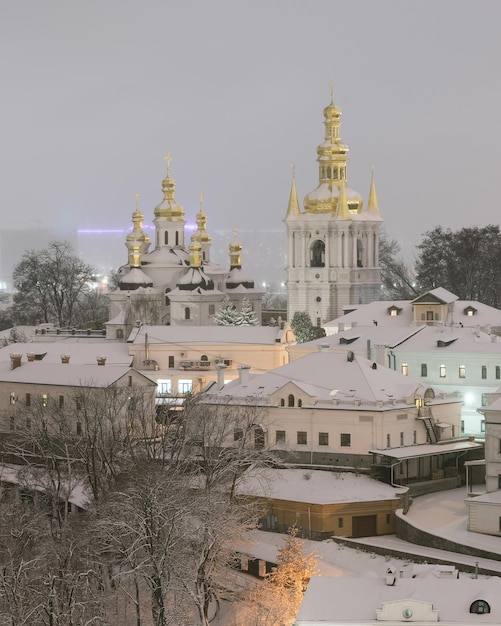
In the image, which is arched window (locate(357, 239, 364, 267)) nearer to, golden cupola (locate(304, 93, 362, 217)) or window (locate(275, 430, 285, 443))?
golden cupola (locate(304, 93, 362, 217))

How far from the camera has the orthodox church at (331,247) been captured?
94.4 meters

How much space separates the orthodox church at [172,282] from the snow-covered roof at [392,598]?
45.2 m

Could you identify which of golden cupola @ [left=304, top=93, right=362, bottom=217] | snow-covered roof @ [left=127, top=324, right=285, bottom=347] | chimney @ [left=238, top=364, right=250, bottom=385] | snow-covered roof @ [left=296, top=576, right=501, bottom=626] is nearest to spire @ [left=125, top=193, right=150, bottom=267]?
golden cupola @ [left=304, top=93, right=362, bottom=217]

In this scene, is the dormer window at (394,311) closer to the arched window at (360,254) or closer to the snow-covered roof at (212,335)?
→ the snow-covered roof at (212,335)

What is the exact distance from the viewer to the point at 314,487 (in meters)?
53.2

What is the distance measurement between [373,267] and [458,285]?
22.3 ft

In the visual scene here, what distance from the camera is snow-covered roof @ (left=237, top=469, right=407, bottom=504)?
171ft

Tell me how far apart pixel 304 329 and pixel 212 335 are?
9.50 m

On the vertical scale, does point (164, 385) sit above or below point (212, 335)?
below

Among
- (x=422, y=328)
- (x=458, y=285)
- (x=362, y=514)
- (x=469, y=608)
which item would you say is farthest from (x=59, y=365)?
(x=458, y=285)

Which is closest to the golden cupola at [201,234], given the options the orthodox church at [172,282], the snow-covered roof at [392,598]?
the orthodox church at [172,282]

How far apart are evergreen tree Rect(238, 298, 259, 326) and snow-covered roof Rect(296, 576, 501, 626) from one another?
149 ft

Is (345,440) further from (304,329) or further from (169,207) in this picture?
(169,207)

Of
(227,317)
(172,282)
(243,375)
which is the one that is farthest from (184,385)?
(172,282)
